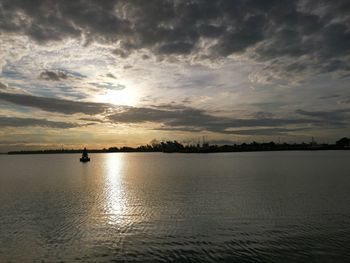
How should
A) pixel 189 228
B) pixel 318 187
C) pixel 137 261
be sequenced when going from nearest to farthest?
pixel 137 261, pixel 189 228, pixel 318 187

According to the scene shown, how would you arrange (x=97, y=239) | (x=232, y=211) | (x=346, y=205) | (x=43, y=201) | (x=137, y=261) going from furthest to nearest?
(x=43, y=201), (x=346, y=205), (x=232, y=211), (x=97, y=239), (x=137, y=261)

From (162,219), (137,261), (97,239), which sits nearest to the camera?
(137,261)

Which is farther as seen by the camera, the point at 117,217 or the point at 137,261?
the point at 117,217

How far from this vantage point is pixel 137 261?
717 inches

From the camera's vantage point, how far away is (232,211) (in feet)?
103

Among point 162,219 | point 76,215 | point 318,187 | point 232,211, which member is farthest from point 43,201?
point 318,187

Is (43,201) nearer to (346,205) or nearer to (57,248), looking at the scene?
(57,248)

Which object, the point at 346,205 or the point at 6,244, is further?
the point at 346,205

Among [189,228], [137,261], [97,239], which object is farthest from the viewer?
[189,228]

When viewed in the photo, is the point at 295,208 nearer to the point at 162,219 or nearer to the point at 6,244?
the point at 162,219

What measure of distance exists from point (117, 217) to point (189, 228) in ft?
27.9

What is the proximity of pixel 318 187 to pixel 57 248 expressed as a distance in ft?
130

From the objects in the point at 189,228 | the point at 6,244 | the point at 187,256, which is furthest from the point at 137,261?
the point at 6,244

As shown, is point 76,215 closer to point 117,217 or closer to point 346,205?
point 117,217
